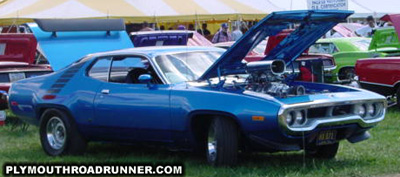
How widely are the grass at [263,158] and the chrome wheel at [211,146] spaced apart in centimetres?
12

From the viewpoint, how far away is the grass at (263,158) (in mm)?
7227

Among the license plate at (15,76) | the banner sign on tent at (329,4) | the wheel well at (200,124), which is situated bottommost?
the wheel well at (200,124)

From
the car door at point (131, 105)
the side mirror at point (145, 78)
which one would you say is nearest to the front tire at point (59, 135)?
the car door at point (131, 105)

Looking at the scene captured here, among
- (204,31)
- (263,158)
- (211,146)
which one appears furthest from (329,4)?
(211,146)

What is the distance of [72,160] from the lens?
323 inches

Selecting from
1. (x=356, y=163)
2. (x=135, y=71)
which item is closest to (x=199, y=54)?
(x=135, y=71)

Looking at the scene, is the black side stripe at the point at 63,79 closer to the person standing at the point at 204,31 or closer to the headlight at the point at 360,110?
the headlight at the point at 360,110

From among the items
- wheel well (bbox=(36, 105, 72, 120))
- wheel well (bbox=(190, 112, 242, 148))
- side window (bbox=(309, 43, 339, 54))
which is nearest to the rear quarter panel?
wheel well (bbox=(36, 105, 72, 120))

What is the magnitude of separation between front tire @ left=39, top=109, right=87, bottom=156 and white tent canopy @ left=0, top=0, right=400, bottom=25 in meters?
12.9

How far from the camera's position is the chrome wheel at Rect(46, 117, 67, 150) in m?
8.72

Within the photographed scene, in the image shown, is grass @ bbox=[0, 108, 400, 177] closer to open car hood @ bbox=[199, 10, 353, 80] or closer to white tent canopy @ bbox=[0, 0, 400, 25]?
open car hood @ bbox=[199, 10, 353, 80]

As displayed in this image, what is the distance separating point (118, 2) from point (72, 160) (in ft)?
48.3

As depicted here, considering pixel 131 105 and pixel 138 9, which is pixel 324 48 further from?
pixel 131 105

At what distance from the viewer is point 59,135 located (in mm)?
8805
